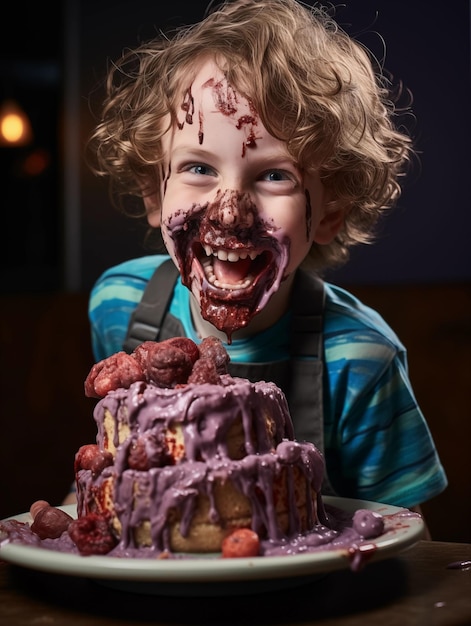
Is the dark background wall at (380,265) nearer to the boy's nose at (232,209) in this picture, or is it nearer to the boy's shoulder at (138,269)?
the boy's shoulder at (138,269)

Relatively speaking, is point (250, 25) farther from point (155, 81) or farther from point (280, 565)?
point (280, 565)

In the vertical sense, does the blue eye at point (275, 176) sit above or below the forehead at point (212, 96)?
below

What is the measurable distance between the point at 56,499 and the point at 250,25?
1.07 m

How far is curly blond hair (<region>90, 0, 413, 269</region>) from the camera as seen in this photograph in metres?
1.36

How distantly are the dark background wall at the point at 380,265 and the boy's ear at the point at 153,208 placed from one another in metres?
0.26

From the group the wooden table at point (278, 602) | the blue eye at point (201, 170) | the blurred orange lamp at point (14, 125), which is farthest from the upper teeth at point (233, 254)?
the blurred orange lamp at point (14, 125)

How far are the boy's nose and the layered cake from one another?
0.30 meters

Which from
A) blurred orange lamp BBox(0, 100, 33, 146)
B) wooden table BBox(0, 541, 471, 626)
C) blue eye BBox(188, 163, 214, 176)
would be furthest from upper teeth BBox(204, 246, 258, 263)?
blurred orange lamp BBox(0, 100, 33, 146)

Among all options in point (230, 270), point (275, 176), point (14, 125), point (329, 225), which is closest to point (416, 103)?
point (329, 225)

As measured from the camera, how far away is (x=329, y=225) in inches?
59.2

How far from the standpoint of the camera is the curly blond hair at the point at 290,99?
1.36m

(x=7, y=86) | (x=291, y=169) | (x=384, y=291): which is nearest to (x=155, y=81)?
(x=291, y=169)

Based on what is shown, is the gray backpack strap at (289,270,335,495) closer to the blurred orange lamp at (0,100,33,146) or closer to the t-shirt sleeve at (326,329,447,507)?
the t-shirt sleeve at (326,329,447,507)

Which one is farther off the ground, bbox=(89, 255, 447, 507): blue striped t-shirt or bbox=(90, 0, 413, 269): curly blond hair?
bbox=(90, 0, 413, 269): curly blond hair
